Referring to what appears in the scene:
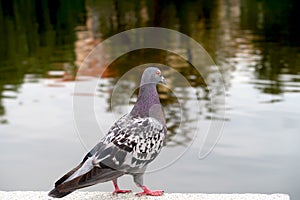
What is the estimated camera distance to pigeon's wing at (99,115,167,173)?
141 inches

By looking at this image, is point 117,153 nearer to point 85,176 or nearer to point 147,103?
point 85,176

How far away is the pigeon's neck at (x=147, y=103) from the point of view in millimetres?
3496

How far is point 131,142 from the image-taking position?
11.8 feet

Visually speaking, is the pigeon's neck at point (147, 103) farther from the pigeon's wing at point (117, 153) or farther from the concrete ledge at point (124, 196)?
the concrete ledge at point (124, 196)

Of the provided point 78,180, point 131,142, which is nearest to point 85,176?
point 78,180

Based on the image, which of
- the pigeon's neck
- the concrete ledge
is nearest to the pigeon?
the pigeon's neck

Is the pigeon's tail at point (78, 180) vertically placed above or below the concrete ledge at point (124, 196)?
above

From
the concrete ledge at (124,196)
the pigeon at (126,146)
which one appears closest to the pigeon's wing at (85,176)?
Answer: the pigeon at (126,146)

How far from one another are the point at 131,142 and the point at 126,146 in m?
0.04

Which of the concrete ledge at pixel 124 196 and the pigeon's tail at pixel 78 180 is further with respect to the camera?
the concrete ledge at pixel 124 196

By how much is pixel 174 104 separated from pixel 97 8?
22654 mm

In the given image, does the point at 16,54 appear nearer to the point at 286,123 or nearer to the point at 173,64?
the point at 173,64

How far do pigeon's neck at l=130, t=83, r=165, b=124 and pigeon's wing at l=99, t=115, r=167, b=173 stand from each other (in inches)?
1.3

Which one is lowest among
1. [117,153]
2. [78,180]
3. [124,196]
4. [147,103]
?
[124,196]
